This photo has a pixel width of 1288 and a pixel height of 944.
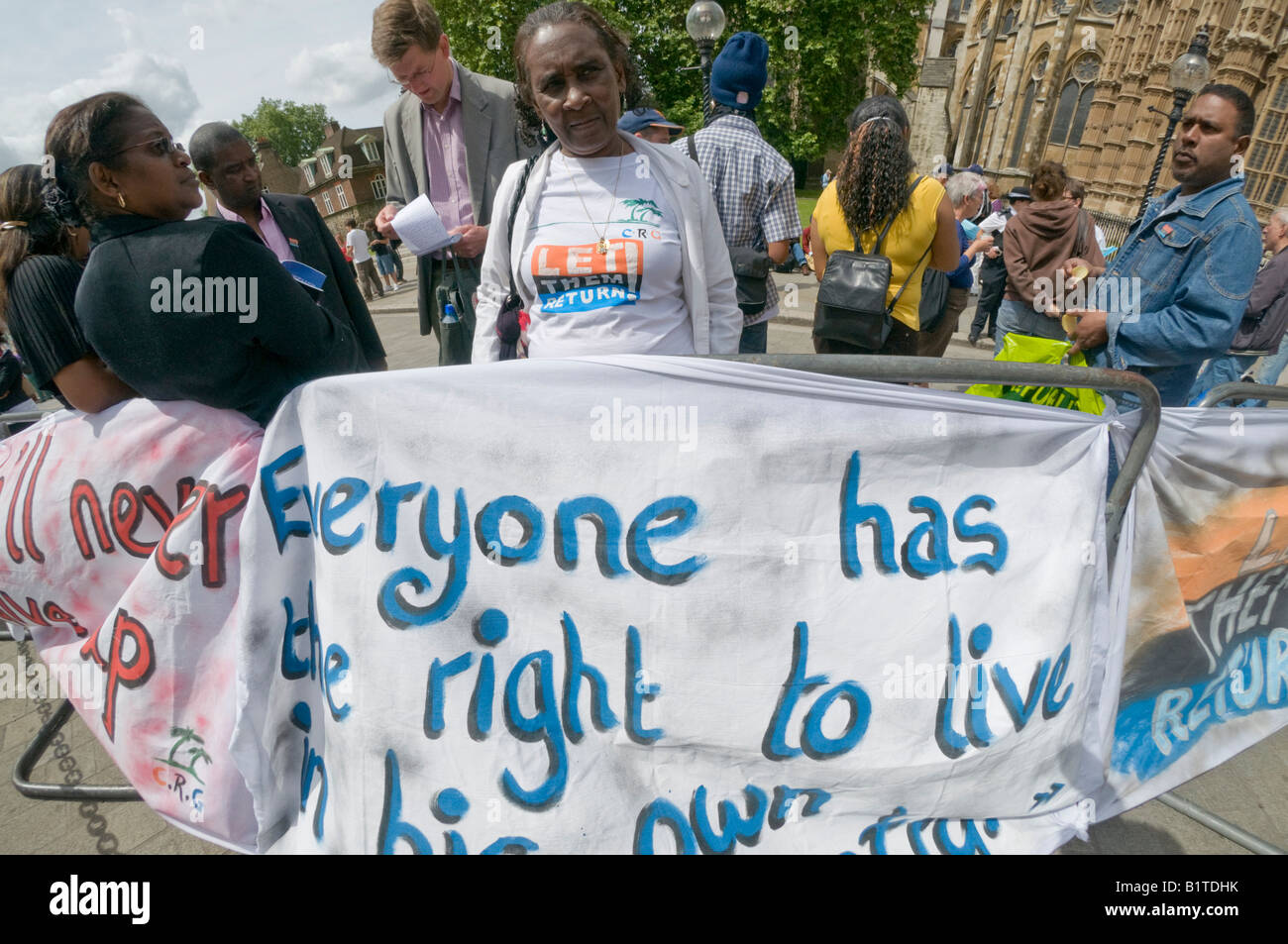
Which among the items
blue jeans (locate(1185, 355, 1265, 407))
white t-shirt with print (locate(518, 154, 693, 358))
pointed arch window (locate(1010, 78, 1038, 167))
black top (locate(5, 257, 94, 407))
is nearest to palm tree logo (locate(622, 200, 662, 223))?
white t-shirt with print (locate(518, 154, 693, 358))

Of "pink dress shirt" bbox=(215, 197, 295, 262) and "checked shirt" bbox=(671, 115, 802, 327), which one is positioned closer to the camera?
"pink dress shirt" bbox=(215, 197, 295, 262)

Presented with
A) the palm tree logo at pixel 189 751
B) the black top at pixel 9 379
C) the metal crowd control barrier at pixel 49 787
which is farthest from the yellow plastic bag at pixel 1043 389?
the black top at pixel 9 379

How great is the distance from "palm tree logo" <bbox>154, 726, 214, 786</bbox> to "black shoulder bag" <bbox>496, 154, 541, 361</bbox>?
1419mm

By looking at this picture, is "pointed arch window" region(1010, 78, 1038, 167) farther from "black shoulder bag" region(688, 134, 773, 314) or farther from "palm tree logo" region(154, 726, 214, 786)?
"palm tree logo" region(154, 726, 214, 786)

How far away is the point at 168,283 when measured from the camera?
163 centimetres

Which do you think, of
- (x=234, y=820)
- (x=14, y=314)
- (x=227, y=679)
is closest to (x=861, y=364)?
(x=227, y=679)

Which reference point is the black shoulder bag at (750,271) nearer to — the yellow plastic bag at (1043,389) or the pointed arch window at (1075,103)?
the yellow plastic bag at (1043,389)

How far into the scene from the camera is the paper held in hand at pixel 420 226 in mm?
2588

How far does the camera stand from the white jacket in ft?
7.10

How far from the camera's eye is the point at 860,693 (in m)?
1.62

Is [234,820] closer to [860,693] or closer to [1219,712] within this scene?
[860,693]

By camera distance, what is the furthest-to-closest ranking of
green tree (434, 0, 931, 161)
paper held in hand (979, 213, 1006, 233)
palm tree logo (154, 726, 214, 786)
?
green tree (434, 0, 931, 161) → paper held in hand (979, 213, 1006, 233) → palm tree logo (154, 726, 214, 786)

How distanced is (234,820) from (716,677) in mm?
1395
